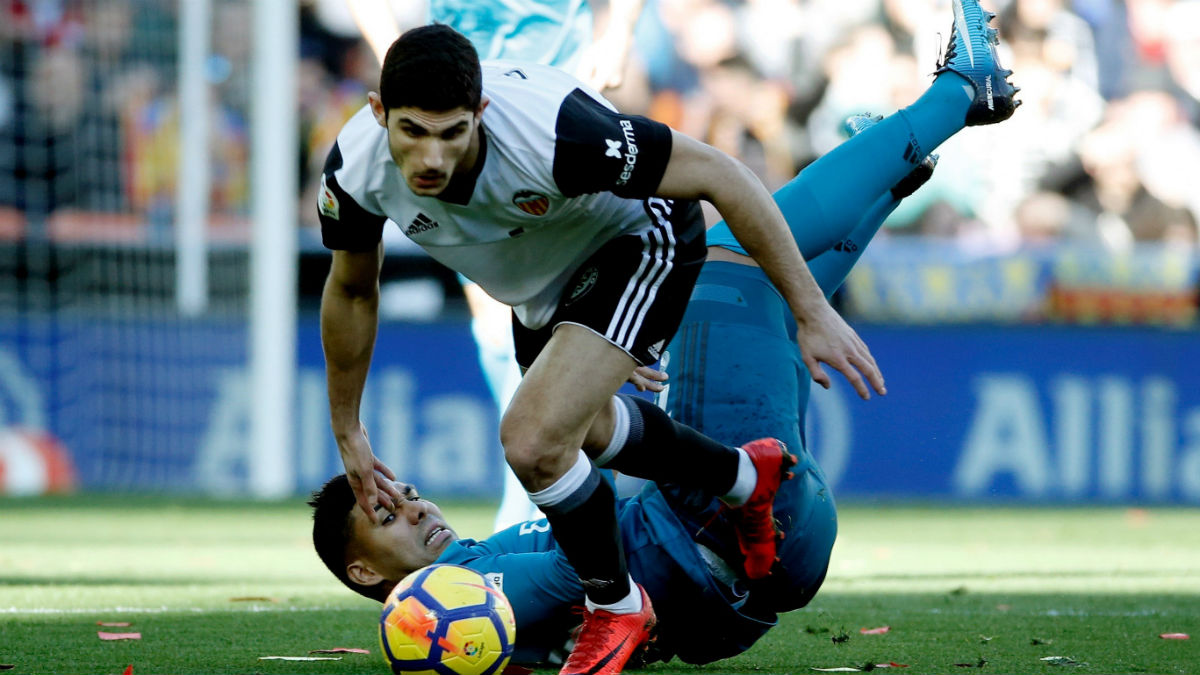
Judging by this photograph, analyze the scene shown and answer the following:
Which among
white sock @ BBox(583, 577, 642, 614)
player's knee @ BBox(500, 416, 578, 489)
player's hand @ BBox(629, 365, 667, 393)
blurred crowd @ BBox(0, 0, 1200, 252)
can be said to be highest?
blurred crowd @ BBox(0, 0, 1200, 252)

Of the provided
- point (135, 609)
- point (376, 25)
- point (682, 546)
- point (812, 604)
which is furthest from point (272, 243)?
point (682, 546)

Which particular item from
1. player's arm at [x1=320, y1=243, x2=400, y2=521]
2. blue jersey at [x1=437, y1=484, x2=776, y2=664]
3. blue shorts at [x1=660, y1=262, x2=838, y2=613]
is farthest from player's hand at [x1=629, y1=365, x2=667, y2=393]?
player's arm at [x1=320, y1=243, x2=400, y2=521]

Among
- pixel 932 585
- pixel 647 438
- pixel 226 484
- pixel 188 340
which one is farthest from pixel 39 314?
pixel 647 438

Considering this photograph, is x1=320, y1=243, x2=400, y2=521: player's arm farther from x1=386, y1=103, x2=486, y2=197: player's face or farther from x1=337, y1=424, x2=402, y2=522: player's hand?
x1=386, y1=103, x2=486, y2=197: player's face

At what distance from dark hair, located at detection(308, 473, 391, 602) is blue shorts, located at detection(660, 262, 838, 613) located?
34.4 inches

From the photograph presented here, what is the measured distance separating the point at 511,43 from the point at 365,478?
2.55 m

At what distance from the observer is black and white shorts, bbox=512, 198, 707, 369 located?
4055 millimetres

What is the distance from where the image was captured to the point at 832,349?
3.83 meters

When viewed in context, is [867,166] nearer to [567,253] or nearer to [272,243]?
[567,253]

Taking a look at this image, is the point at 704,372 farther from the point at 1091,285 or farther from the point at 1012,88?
the point at 1091,285

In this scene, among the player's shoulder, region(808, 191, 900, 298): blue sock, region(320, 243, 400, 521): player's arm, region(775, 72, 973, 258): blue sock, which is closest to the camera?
the player's shoulder

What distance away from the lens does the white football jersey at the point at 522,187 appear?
3758mm

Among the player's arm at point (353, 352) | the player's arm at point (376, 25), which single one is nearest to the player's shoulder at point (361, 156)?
the player's arm at point (353, 352)

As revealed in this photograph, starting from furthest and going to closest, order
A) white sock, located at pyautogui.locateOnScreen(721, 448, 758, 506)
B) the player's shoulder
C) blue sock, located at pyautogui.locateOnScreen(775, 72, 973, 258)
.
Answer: blue sock, located at pyautogui.locateOnScreen(775, 72, 973, 258) → white sock, located at pyautogui.locateOnScreen(721, 448, 758, 506) → the player's shoulder
